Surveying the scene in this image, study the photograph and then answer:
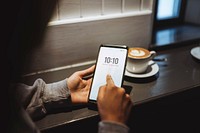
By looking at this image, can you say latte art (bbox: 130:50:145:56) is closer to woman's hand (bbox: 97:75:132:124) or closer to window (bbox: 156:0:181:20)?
woman's hand (bbox: 97:75:132:124)

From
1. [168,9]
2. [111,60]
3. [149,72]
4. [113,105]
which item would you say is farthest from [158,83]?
[168,9]

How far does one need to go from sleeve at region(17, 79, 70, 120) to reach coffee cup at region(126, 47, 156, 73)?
28cm

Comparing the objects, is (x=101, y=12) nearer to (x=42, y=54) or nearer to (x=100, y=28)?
(x=100, y=28)

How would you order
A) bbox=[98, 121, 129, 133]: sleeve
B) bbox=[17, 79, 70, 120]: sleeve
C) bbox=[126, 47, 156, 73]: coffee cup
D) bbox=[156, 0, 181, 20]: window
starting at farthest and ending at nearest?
bbox=[156, 0, 181, 20]: window → bbox=[126, 47, 156, 73]: coffee cup → bbox=[17, 79, 70, 120]: sleeve → bbox=[98, 121, 129, 133]: sleeve

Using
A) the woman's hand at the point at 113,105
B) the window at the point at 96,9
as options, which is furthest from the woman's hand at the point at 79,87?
the window at the point at 96,9

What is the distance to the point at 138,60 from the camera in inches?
37.6

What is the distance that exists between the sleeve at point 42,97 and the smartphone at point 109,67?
9 centimetres

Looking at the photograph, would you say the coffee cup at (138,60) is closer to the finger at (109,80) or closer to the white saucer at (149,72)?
the white saucer at (149,72)

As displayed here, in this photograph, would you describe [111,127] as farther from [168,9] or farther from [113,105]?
[168,9]

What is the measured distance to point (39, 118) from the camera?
2.57 ft

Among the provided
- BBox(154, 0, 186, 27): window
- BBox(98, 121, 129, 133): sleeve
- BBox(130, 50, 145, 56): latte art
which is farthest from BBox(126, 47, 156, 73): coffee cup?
BBox(154, 0, 186, 27): window

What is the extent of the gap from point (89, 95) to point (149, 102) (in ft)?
0.72

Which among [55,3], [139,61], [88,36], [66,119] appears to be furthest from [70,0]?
[66,119]

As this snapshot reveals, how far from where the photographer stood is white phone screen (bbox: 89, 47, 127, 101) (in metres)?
0.83
